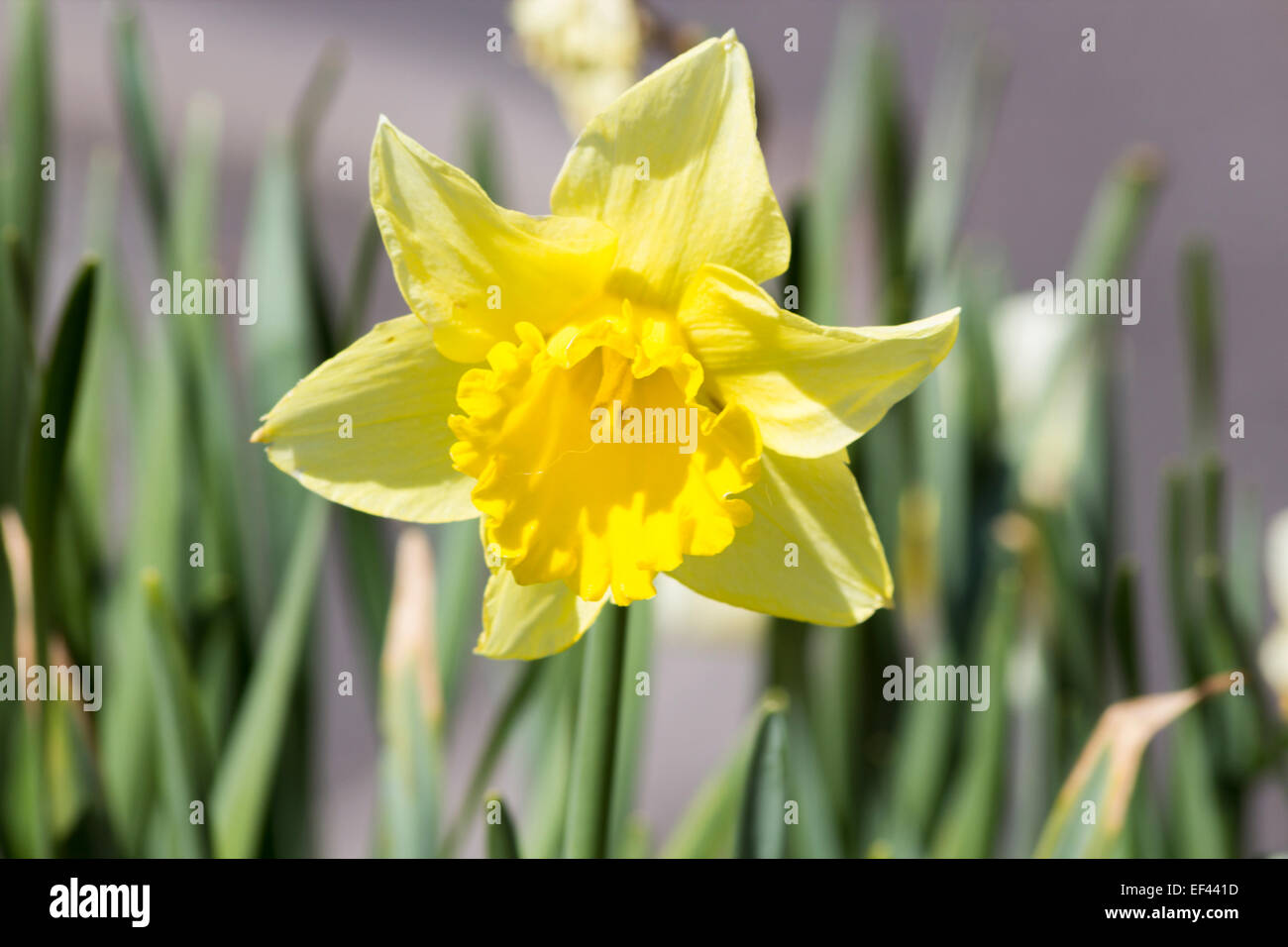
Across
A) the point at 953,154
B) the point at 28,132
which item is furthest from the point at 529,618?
the point at 953,154

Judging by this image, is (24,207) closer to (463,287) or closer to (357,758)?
(463,287)

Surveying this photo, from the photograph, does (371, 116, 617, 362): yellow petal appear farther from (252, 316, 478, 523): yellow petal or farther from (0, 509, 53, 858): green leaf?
(0, 509, 53, 858): green leaf

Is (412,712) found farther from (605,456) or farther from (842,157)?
(842,157)

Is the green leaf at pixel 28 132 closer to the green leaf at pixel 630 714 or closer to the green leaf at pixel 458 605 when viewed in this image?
the green leaf at pixel 458 605

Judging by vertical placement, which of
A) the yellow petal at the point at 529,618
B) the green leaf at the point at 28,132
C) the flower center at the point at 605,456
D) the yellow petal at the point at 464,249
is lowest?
the yellow petal at the point at 529,618

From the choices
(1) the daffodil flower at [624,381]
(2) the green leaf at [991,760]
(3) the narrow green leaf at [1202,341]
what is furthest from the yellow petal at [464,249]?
(3) the narrow green leaf at [1202,341]

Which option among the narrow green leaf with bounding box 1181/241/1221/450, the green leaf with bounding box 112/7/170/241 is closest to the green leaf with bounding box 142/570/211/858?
the green leaf with bounding box 112/7/170/241

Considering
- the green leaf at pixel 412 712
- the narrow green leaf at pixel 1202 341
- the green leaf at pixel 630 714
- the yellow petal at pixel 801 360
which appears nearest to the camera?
the yellow petal at pixel 801 360
